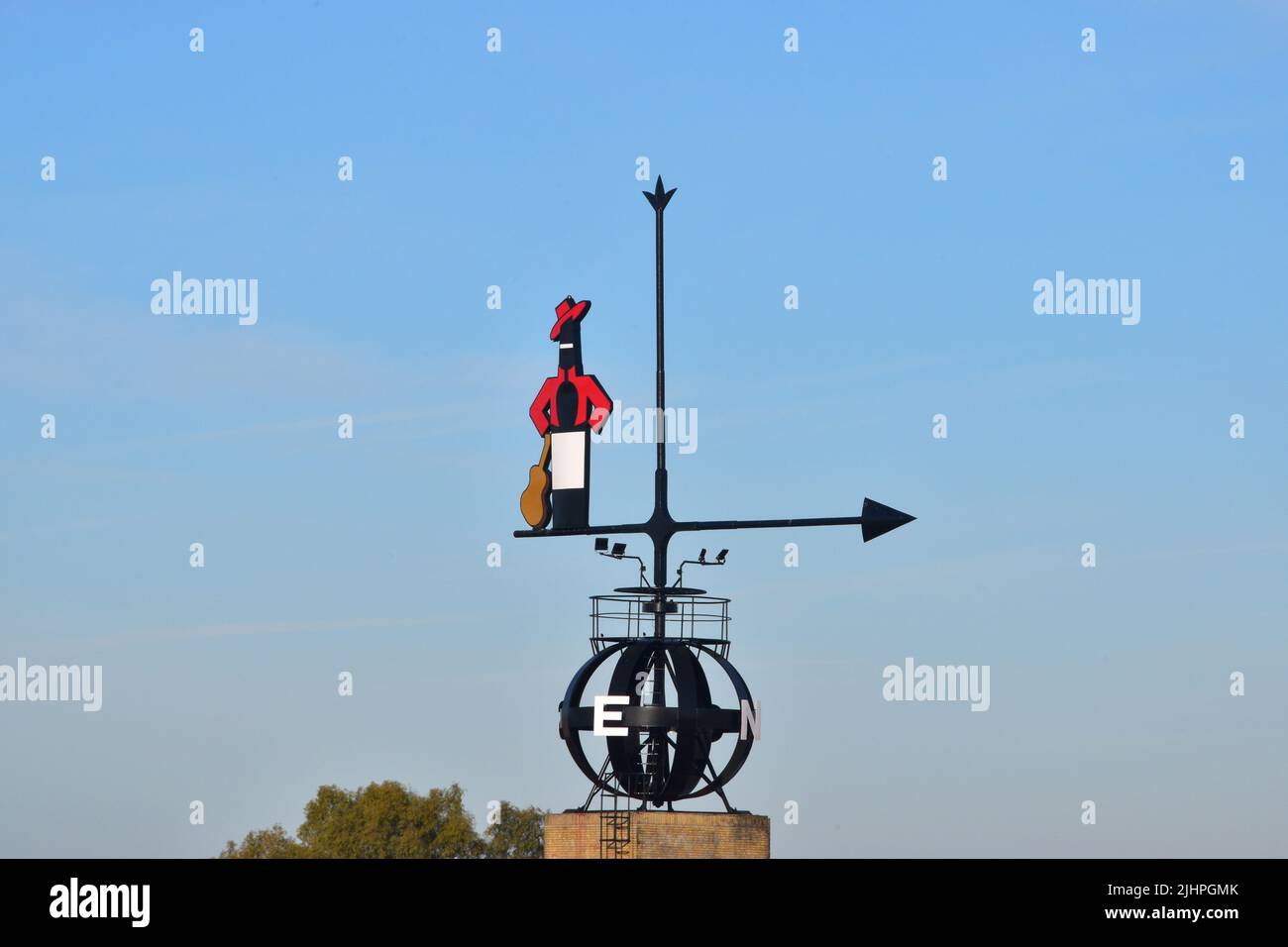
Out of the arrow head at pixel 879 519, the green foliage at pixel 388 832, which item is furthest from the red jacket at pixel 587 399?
the green foliage at pixel 388 832

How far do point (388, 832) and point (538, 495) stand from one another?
2630 inches

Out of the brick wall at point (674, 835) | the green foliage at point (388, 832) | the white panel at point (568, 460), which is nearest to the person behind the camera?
the brick wall at point (674, 835)

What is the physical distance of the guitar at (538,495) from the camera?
5125cm

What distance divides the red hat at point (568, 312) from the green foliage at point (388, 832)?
64906 millimetres

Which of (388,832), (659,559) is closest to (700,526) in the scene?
(659,559)

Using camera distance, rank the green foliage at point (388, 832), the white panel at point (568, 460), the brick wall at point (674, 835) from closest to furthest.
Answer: the brick wall at point (674, 835) < the white panel at point (568, 460) < the green foliage at point (388, 832)

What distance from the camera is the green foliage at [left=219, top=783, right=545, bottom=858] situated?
11425 cm

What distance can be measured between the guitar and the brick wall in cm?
700

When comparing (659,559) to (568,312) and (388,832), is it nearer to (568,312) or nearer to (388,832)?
(568,312)

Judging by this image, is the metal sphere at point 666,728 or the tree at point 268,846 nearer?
the metal sphere at point 666,728

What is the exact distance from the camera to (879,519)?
48.1 metres

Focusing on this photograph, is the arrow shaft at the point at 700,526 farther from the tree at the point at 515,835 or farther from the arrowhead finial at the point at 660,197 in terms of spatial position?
the tree at the point at 515,835

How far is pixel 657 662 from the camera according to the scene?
162ft
